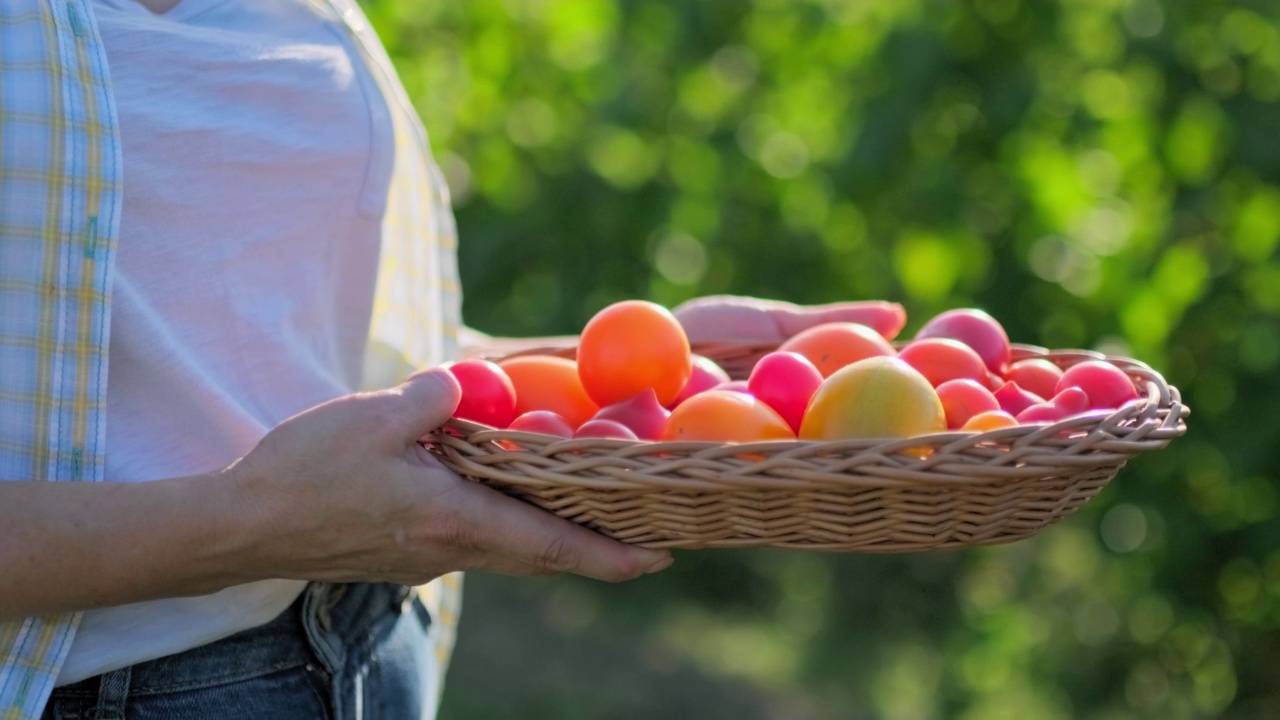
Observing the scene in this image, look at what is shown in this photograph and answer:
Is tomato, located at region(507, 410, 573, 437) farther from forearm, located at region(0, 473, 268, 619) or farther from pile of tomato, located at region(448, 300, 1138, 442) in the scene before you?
forearm, located at region(0, 473, 268, 619)

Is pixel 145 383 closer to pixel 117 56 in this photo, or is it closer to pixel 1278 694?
pixel 117 56

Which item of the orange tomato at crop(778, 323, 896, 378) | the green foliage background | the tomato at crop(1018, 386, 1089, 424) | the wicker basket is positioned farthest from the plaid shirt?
the green foliage background

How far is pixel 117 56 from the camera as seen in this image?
1.27 metres

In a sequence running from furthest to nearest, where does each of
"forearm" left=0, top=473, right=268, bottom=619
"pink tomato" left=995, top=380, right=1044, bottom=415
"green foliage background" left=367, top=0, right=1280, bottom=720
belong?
"green foliage background" left=367, top=0, right=1280, bottom=720 → "pink tomato" left=995, top=380, right=1044, bottom=415 → "forearm" left=0, top=473, right=268, bottom=619

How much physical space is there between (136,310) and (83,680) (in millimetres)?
356

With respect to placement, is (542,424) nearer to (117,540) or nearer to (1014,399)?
(117,540)

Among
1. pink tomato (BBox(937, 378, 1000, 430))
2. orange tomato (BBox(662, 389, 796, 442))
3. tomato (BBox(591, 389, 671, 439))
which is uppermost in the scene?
pink tomato (BBox(937, 378, 1000, 430))

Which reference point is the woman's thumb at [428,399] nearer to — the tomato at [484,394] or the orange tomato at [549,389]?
the tomato at [484,394]

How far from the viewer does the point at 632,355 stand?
1.50 m

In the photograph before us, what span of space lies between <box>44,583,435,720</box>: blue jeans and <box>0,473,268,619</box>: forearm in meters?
0.10

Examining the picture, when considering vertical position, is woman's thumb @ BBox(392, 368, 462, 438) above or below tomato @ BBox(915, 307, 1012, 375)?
above

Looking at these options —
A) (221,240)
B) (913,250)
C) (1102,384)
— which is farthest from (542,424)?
(913,250)

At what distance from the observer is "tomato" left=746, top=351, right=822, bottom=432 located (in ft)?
4.71

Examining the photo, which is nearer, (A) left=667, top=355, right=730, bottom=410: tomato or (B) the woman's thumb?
(B) the woman's thumb
